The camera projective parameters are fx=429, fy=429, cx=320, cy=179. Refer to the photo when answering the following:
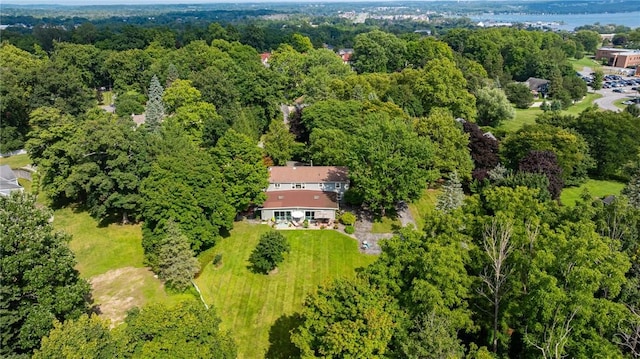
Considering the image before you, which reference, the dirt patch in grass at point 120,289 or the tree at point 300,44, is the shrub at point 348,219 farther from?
the tree at point 300,44

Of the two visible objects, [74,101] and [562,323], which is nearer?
[562,323]

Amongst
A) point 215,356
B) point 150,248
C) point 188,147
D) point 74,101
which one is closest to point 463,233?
point 215,356

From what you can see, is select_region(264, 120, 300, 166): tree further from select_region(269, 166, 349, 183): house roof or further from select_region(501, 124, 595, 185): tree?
select_region(501, 124, 595, 185): tree

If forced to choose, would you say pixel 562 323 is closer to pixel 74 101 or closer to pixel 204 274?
pixel 204 274

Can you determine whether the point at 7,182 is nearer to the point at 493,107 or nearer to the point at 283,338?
the point at 283,338

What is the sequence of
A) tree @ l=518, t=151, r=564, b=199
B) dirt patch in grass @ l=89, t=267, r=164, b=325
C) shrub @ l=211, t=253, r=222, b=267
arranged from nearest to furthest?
dirt patch in grass @ l=89, t=267, r=164, b=325 → shrub @ l=211, t=253, r=222, b=267 → tree @ l=518, t=151, r=564, b=199

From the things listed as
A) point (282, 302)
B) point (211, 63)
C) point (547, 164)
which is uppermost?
point (211, 63)

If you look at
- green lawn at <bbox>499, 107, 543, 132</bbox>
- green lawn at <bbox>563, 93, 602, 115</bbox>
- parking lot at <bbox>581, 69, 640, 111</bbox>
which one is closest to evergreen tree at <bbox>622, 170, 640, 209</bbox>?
green lawn at <bbox>499, 107, 543, 132</bbox>

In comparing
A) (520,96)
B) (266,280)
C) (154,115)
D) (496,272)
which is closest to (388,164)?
(266,280)

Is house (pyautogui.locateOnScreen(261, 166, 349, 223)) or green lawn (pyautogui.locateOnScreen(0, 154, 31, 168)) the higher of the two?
house (pyautogui.locateOnScreen(261, 166, 349, 223))
